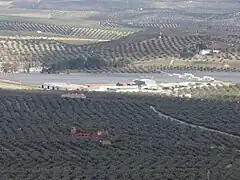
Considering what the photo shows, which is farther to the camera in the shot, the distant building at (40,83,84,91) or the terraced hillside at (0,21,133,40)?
the terraced hillside at (0,21,133,40)

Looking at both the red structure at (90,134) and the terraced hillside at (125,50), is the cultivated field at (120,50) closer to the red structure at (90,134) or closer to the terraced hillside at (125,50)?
the terraced hillside at (125,50)

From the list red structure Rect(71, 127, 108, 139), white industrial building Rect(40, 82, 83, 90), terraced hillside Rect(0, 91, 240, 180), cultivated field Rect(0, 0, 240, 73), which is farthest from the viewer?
cultivated field Rect(0, 0, 240, 73)

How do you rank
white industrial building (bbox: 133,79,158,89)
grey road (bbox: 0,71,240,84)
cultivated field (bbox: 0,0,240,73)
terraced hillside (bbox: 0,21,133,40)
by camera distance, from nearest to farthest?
white industrial building (bbox: 133,79,158,89), grey road (bbox: 0,71,240,84), cultivated field (bbox: 0,0,240,73), terraced hillside (bbox: 0,21,133,40)

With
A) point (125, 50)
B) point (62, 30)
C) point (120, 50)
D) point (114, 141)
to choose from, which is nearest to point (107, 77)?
point (125, 50)

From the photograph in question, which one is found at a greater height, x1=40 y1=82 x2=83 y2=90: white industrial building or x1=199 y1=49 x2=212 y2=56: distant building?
x1=199 y1=49 x2=212 y2=56: distant building

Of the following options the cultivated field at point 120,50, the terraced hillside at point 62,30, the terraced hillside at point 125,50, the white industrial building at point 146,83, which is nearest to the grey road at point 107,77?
the white industrial building at point 146,83

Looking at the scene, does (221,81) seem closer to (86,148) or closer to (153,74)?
(153,74)

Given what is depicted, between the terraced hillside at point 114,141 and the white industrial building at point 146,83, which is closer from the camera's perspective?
the terraced hillside at point 114,141

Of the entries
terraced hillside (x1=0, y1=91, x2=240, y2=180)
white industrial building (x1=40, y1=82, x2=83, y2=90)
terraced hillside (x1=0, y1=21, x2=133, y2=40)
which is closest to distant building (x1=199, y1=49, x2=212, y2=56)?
white industrial building (x1=40, y1=82, x2=83, y2=90)

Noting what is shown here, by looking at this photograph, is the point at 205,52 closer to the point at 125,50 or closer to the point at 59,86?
the point at 125,50

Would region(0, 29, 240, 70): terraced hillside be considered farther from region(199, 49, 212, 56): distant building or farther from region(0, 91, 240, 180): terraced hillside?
region(0, 91, 240, 180): terraced hillside
